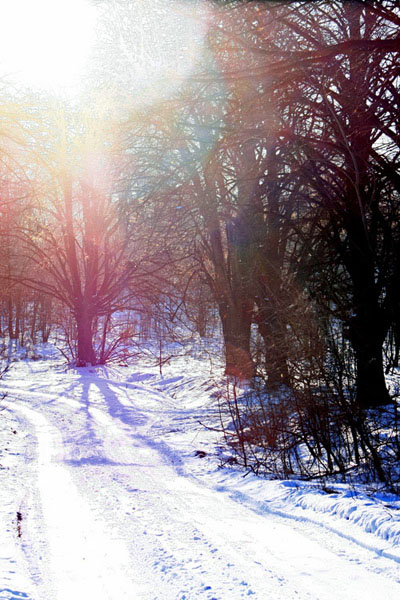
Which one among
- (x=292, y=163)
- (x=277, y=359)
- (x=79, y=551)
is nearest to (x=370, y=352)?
(x=277, y=359)

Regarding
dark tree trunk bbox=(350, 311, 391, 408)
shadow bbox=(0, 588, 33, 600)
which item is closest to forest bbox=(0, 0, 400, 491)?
dark tree trunk bbox=(350, 311, 391, 408)

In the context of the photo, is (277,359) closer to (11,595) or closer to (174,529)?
(174,529)

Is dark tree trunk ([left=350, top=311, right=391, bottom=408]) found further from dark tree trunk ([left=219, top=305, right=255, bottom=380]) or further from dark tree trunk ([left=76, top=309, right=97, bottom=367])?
dark tree trunk ([left=76, top=309, right=97, bottom=367])

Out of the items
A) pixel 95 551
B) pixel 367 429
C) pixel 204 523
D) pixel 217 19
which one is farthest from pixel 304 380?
pixel 217 19

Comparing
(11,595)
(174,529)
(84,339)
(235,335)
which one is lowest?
(174,529)

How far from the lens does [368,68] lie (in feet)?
17.1

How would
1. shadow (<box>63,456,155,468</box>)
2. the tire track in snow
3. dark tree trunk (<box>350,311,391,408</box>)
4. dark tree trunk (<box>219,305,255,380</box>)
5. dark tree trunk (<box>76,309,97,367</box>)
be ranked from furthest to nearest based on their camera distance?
dark tree trunk (<box>76,309,97,367</box>) < dark tree trunk (<box>219,305,255,380</box>) < dark tree trunk (<box>350,311,391,408</box>) < shadow (<box>63,456,155,468</box>) < the tire track in snow

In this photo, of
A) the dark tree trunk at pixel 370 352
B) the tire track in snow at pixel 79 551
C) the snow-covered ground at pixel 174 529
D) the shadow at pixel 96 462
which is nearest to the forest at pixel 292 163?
the dark tree trunk at pixel 370 352

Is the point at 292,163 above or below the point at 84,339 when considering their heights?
above

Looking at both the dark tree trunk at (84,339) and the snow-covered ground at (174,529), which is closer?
the snow-covered ground at (174,529)

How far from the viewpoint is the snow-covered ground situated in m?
2.85

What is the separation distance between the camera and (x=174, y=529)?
3783 millimetres

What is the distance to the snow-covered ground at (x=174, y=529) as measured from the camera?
2.85 metres

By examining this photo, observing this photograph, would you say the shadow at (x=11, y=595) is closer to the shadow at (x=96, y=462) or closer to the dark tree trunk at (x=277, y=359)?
the shadow at (x=96, y=462)
